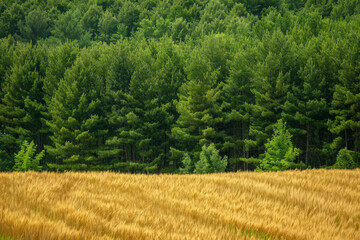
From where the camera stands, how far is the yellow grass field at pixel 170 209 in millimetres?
3816

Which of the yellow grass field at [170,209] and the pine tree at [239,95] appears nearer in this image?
the yellow grass field at [170,209]

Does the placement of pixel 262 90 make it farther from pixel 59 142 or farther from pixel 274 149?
pixel 59 142

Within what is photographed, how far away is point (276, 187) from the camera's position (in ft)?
27.5

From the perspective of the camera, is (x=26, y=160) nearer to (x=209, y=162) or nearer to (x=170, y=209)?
(x=209, y=162)

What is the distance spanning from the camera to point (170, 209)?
5.55 meters

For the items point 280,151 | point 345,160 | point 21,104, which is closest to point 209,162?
point 280,151

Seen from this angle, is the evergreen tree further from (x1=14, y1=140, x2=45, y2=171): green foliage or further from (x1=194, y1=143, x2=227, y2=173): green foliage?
(x1=14, y1=140, x2=45, y2=171): green foliage

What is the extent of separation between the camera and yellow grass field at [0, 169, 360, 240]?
12.5 feet

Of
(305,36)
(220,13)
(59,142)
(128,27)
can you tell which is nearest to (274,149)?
(59,142)

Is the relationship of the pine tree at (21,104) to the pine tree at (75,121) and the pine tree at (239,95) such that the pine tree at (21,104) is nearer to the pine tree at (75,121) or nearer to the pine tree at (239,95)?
the pine tree at (75,121)

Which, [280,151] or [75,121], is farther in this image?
[75,121]

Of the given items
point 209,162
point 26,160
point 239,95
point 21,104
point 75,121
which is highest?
point 239,95

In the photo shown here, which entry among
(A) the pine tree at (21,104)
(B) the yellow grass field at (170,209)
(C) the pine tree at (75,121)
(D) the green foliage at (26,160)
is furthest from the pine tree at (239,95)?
(B) the yellow grass field at (170,209)

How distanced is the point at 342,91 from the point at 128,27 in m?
98.9
